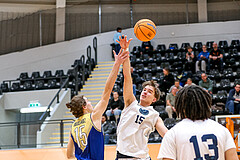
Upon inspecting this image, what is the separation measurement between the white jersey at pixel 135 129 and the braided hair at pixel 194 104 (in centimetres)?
116

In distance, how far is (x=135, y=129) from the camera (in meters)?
3.40

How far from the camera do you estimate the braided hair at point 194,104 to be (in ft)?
7.38

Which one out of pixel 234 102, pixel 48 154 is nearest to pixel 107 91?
pixel 48 154

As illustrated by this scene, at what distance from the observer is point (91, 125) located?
341 centimetres

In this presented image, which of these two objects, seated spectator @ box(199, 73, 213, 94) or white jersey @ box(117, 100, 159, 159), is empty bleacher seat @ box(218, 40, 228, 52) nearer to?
seated spectator @ box(199, 73, 213, 94)

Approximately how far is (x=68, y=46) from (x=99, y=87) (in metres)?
4.21

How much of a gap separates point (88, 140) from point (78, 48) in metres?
13.9

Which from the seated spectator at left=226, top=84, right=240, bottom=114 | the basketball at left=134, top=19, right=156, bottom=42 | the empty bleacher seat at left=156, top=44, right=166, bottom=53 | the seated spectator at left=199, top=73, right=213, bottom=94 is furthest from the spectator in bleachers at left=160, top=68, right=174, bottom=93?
the basketball at left=134, top=19, right=156, bottom=42

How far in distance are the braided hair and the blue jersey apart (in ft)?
4.24

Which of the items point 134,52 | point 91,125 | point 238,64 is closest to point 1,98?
point 134,52

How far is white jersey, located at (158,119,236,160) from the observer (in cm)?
219

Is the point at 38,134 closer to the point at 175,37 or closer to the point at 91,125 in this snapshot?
the point at 91,125

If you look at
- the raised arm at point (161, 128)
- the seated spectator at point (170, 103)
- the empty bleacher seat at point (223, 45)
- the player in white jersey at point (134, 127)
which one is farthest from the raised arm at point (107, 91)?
the empty bleacher seat at point (223, 45)

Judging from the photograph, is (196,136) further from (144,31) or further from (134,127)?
(144,31)
